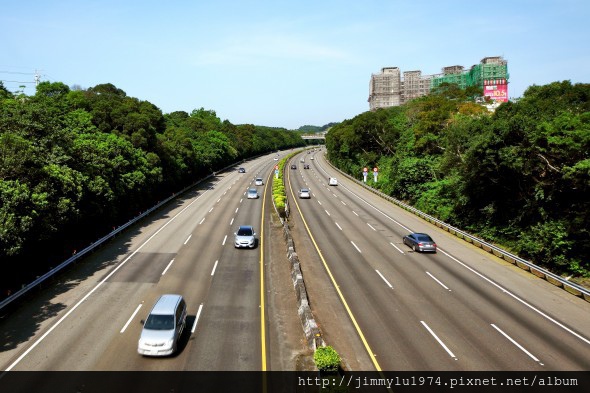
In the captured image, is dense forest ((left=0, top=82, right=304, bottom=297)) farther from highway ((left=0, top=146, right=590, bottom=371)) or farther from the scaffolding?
the scaffolding

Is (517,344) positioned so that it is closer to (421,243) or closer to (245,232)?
(421,243)

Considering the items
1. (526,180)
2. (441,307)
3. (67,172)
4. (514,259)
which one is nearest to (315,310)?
(441,307)

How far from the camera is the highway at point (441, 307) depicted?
1697cm

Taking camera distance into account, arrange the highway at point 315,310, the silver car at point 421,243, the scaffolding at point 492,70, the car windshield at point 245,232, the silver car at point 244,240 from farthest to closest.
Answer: the scaffolding at point 492,70
the car windshield at point 245,232
the silver car at point 244,240
the silver car at point 421,243
the highway at point 315,310

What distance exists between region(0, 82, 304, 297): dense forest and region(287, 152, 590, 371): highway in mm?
16942

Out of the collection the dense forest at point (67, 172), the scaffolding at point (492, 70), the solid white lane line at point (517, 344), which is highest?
the scaffolding at point (492, 70)

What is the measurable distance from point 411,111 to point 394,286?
60.9 meters

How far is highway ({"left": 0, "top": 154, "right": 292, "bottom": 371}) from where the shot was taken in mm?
16547

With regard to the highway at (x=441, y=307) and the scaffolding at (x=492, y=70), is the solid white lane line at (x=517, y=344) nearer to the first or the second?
the highway at (x=441, y=307)

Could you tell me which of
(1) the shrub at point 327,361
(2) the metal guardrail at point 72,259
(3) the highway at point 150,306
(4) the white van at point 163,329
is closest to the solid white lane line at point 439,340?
(1) the shrub at point 327,361

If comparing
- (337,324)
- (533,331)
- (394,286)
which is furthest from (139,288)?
(533,331)

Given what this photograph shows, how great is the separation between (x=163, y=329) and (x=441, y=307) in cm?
1447

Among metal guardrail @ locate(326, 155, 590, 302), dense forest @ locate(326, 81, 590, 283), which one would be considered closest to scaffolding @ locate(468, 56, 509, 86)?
dense forest @ locate(326, 81, 590, 283)
